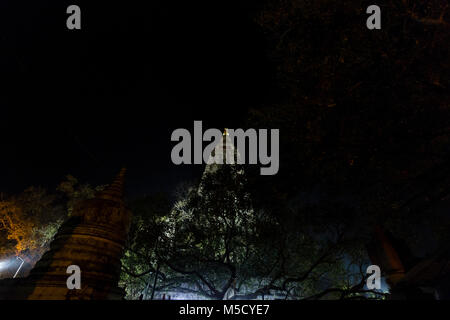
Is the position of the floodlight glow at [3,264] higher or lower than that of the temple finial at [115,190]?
lower

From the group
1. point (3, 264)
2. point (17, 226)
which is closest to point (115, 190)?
point (17, 226)

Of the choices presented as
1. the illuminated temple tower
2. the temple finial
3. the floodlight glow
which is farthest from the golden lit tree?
the illuminated temple tower

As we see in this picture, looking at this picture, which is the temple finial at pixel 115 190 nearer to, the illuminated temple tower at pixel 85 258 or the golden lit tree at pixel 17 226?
the illuminated temple tower at pixel 85 258

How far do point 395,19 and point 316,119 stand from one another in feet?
10.8

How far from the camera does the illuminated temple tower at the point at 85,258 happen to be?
7.04 meters

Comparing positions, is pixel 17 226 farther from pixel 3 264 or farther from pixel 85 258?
pixel 85 258

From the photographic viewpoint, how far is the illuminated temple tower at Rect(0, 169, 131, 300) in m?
7.04

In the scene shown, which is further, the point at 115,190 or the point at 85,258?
the point at 115,190

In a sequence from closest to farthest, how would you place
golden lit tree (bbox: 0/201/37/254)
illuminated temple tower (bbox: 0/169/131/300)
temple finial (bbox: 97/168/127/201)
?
illuminated temple tower (bbox: 0/169/131/300), temple finial (bbox: 97/168/127/201), golden lit tree (bbox: 0/201/37/254)

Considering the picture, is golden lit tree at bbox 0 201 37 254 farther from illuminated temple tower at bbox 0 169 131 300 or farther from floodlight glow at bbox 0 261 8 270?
illuminated temple tower at bbox 0 169 131 300

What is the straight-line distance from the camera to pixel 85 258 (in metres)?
7.56

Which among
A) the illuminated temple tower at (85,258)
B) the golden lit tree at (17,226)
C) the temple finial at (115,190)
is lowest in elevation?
the illuminated temple tower at (85,258)

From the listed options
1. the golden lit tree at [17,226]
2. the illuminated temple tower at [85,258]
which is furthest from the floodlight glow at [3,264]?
the illuminated temple tower at [85,258]

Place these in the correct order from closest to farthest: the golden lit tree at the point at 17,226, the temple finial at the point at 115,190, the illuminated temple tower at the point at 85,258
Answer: the illuminated temple tower at the point at 85,258 → the temple finial at the point at 115,190 → the golden lit tree at the point at 17,226
